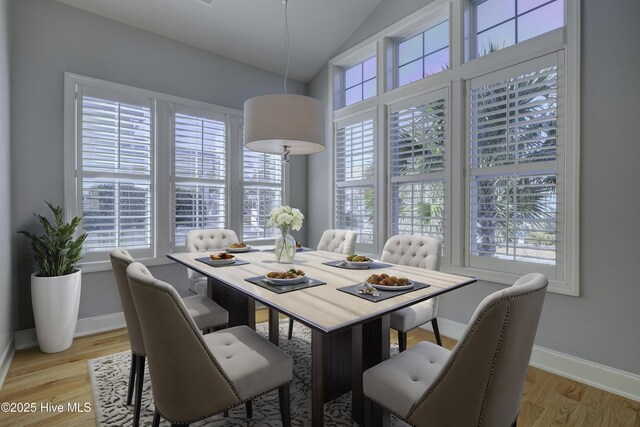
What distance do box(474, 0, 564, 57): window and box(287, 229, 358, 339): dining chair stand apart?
6.50 ft

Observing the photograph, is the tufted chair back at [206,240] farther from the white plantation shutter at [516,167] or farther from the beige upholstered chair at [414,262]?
the white plantation shutter at [516,167]

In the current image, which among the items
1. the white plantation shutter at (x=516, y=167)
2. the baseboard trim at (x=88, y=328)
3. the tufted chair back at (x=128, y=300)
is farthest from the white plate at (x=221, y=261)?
the white plantation shutter at (x=516, y=167)

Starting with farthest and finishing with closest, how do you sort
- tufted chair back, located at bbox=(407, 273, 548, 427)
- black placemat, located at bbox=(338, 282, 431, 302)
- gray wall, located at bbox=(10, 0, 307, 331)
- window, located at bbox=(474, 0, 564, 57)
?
1. gray wall, located at bbox=(10, 0, 307, 331)
2. window, located at bbox=(474, 0, 564, 57)
3. black placemat, located at bbox=(338, 282, 431, 302)
4. tufted chair back, located at bbox=(407, 273, 548, 427)

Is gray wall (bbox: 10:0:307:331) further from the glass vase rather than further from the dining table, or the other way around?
the glass vase

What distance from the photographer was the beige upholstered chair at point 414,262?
84.6 inches

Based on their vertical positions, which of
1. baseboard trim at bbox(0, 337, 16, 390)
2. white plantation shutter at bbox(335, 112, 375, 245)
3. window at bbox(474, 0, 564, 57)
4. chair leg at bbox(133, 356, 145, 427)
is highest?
window at bbox(474, 0, 564, 57)

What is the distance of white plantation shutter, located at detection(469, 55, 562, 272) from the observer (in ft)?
7.72

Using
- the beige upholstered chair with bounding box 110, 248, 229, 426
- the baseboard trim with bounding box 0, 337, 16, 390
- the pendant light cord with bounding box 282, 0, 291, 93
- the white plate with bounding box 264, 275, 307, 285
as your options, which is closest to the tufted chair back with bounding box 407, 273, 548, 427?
the white plate with bounding box 264, 275, 307, 285

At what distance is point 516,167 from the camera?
2514 mm

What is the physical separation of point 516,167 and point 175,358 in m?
2.60

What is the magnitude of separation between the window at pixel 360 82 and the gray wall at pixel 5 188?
3252 mm

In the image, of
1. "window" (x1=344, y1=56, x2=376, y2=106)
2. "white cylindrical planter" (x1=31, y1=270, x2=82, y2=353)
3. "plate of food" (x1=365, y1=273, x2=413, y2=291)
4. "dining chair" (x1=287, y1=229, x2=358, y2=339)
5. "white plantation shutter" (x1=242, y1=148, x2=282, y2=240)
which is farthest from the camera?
"white plantation shutter" (x1=242, y1=148, x2=282, y2=240)

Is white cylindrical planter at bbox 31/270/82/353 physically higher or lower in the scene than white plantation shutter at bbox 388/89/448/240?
lower

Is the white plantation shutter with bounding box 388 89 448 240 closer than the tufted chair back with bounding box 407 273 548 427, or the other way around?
the tufted chair back with bounding box 407 273 548 427
